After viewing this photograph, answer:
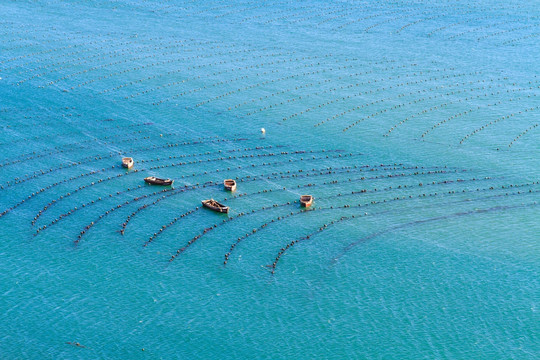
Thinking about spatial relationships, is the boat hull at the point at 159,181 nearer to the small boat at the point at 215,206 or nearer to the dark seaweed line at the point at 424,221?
the small boat at the point at 215,206

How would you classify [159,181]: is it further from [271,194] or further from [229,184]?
[271,194]

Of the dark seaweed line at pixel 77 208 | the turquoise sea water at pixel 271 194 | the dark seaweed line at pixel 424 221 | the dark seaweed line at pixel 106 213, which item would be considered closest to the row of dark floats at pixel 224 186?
the turquoise sea water at pixel 271 194

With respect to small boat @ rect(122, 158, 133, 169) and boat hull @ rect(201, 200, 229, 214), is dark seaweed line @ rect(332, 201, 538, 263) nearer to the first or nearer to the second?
boat hull @ rect(201, 200, 229, 214)

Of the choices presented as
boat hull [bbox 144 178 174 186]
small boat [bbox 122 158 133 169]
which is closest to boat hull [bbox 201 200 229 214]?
boat hull [bbox 144 178 174 186]

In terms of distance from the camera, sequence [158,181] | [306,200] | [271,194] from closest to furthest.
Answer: [306,200], [271,194], [158,181]

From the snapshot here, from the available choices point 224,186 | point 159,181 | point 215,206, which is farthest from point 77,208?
point 224,186

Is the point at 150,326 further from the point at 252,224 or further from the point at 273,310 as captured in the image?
the point at 252,224
